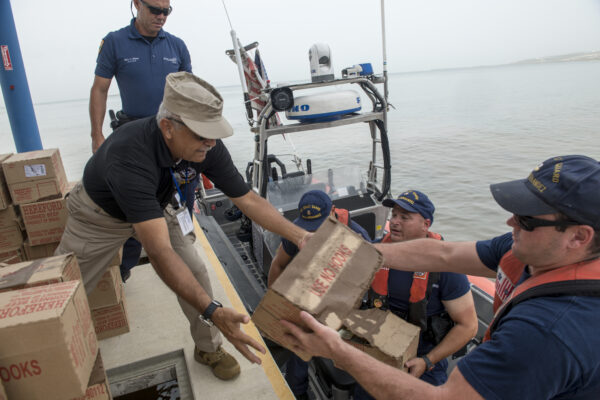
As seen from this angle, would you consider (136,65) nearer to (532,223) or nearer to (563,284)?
(532,223)

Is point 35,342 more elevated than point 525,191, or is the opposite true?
point 525,191

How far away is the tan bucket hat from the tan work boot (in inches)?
55.5

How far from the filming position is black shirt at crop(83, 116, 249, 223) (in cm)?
186

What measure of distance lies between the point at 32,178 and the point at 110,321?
1.12 m

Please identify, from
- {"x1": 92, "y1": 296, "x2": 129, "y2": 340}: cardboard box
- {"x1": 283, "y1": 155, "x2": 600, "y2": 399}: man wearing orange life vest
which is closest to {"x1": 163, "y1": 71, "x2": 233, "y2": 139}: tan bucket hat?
{"x1": 283, "y1": 155, "x2": 600, "y2": 399}: man wearing orange life vest

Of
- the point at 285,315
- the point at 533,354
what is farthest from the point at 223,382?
the point at 533,354

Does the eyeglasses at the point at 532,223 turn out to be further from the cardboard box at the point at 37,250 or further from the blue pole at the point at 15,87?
the blue pole at the point at 15,87

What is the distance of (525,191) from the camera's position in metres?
1.30

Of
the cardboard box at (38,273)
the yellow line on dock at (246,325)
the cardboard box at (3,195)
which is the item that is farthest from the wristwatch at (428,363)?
the cardboard box at (3,195)

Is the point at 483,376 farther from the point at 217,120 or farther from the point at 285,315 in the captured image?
the point at 217,120

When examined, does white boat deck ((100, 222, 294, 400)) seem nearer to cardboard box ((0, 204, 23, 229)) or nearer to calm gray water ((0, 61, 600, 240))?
cardboard box ((0, 204, 23, 229))

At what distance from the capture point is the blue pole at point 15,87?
452cm

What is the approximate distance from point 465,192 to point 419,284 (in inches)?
425

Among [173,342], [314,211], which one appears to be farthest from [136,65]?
[173,342]
